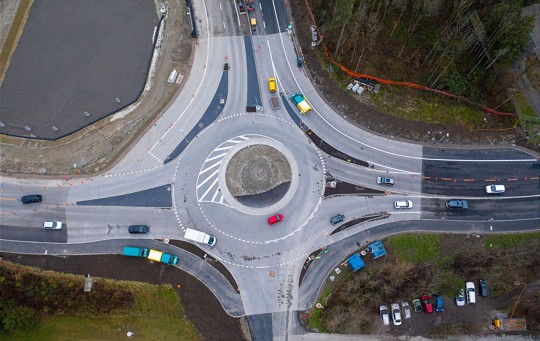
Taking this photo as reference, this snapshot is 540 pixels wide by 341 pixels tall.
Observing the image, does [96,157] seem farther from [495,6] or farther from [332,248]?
[495,6]

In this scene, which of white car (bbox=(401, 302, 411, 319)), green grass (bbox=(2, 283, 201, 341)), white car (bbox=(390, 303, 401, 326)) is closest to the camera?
green grass (bbox=(2, 283, 201, 341))

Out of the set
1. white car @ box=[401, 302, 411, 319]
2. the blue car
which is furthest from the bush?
the blue car

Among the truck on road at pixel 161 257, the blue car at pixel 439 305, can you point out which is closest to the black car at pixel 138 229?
the truck on road at pixel 161 257

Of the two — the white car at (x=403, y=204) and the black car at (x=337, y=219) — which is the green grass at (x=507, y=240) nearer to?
the white car at (x=403, y=204)

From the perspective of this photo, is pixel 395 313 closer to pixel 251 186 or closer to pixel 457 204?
pixel 457 204

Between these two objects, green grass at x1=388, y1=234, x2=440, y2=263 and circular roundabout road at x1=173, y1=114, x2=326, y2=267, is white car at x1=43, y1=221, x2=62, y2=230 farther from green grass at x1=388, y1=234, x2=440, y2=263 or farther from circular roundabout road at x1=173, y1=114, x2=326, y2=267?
green grass at x1=388, y1=234, x2=440, y2=263

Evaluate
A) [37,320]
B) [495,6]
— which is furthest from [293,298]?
[495,6]
